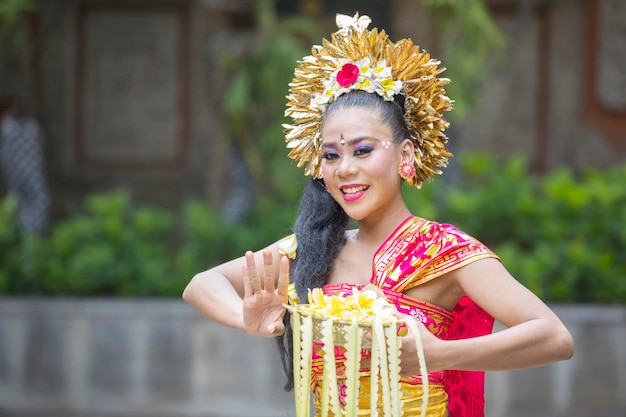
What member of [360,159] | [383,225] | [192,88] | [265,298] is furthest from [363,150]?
[192,88]

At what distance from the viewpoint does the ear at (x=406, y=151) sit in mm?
2771

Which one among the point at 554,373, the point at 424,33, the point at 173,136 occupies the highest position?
the point at 424,33

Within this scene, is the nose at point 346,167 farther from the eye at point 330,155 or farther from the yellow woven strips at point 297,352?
the yellow woven strips at point 297,352

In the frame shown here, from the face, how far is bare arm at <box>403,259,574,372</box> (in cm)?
43

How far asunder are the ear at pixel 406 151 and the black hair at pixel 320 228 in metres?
0.02

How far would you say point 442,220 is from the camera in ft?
22.1

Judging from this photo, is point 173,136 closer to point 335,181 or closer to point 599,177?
point 599,177

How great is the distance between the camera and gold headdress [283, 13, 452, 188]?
9.09 ft

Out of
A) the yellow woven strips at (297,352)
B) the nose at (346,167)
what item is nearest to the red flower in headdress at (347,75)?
the nose at (346,167)

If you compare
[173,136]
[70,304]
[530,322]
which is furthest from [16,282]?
[530,322]

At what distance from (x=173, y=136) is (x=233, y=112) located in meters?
1.50

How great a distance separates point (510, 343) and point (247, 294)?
67 cm

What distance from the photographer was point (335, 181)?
276 cm

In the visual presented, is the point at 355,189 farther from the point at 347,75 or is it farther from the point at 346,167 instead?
the point at 347,75
